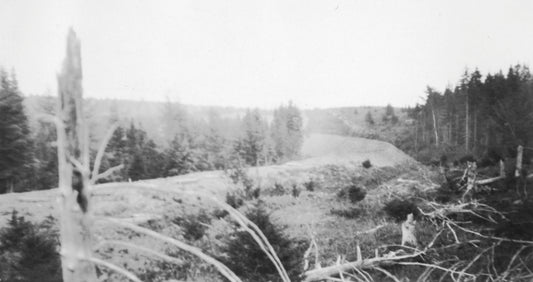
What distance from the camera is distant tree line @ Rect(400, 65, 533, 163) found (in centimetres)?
2251

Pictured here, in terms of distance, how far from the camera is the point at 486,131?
38.9 meters

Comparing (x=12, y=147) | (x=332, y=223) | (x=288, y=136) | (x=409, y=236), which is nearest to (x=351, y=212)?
(x=332, y=223)

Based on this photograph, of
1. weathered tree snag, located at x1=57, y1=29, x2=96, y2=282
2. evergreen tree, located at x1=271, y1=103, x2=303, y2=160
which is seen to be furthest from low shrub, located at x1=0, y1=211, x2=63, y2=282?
evergreen tree, located at x1=271, y1=103, x2=303, y2=160

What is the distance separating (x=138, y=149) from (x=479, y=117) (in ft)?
158

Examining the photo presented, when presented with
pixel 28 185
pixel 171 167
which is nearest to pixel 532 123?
pixel 171 167

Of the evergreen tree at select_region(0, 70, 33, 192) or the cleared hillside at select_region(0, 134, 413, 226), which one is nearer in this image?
the cleared hillside at select_region(0, 134, 413, 226)

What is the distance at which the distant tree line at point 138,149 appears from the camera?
24516 mm

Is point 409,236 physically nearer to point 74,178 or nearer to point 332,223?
point 332,223

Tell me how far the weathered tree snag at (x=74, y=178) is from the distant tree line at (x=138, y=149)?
7.76 feet

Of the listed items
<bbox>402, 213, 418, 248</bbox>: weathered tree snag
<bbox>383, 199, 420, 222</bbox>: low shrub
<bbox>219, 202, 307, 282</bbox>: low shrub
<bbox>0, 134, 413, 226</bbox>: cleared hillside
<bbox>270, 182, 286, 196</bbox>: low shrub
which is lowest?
<bbox>270, 182, 286, 196</bbox>: low shrub

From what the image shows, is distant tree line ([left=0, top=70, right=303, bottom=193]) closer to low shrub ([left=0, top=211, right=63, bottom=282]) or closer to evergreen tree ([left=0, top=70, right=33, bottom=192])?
evergreen tree ([left=0, top=70, right=33, bottom=192])

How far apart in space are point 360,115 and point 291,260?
4450 inches

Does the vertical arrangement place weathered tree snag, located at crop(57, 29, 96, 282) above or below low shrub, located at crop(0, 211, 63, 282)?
above

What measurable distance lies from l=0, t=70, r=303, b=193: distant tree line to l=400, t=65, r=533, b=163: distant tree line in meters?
21.0
